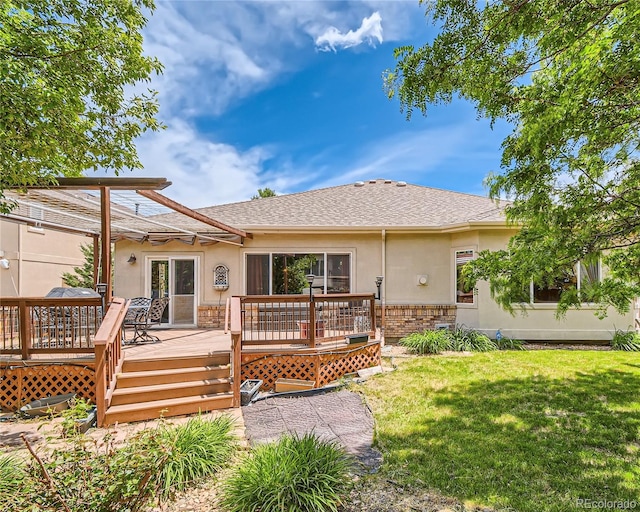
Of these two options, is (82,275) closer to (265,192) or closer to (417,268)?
(417,268)

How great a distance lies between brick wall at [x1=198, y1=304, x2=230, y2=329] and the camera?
1013 centimetres

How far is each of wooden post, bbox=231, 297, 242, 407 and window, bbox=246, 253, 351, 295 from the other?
429 cm

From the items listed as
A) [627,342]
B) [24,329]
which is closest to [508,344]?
[627,342]

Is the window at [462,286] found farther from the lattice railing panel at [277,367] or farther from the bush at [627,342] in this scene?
the lattice railing panel at [277,367]

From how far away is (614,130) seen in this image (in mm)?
3428

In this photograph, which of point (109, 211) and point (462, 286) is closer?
point (109, 211)

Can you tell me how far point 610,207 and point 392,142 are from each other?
10.4 meters

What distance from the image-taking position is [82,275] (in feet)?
55.2

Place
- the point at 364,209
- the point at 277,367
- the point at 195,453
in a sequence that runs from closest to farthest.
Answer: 1. the point at 195,453
2. the point at 277,367
3. the point at 364,209

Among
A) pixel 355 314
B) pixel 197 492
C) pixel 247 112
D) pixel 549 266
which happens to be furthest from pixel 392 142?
pixel 197 492

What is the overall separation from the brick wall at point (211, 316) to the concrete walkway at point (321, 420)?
489 cm

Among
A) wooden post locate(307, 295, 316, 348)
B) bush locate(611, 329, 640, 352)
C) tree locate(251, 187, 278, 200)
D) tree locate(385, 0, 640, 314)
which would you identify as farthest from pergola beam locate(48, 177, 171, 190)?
tree locate(251, 187, 278, 200)

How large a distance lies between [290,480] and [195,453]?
125cm

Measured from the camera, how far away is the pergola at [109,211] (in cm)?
530
